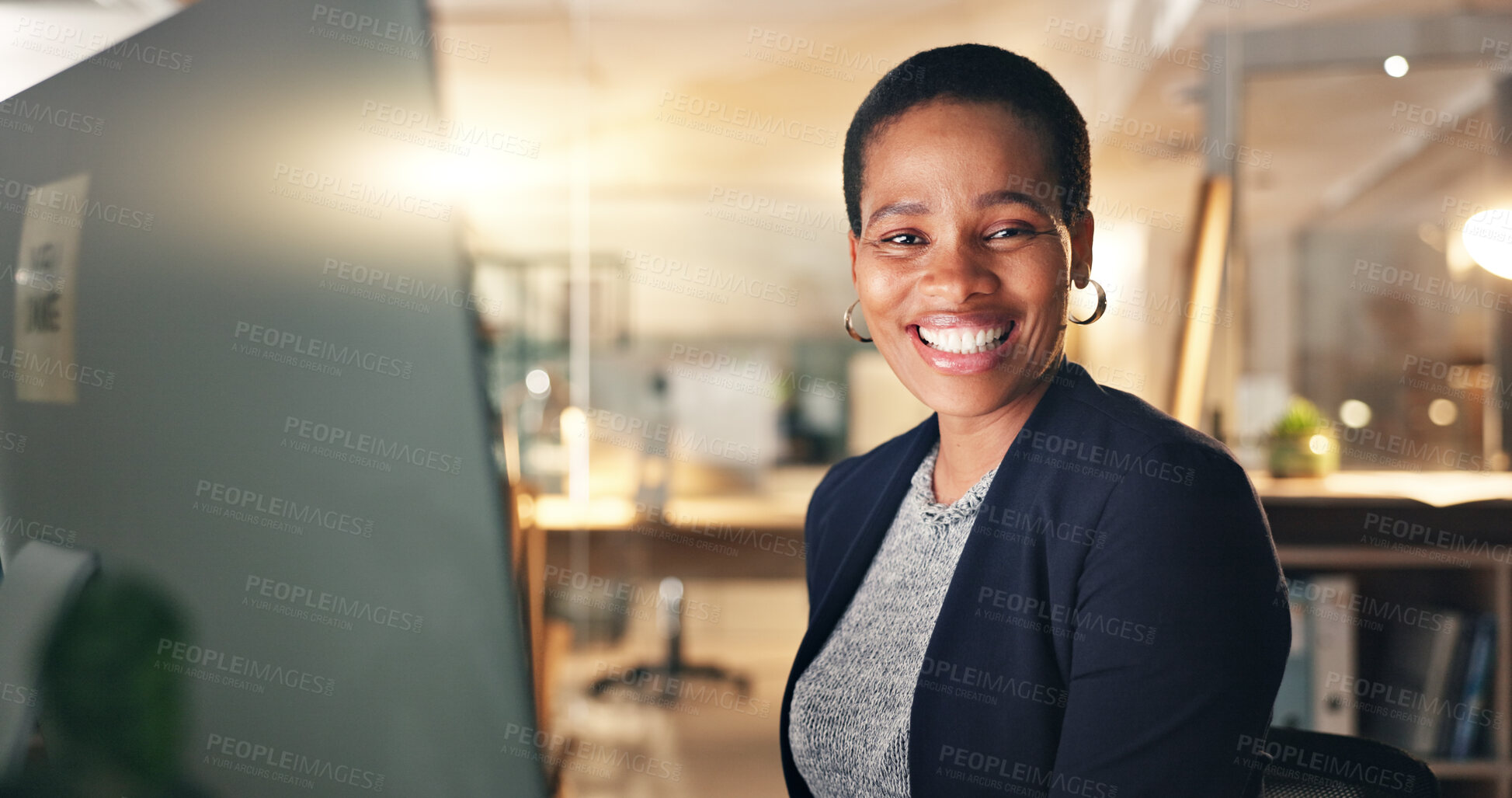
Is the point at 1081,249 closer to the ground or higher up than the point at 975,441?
higher up

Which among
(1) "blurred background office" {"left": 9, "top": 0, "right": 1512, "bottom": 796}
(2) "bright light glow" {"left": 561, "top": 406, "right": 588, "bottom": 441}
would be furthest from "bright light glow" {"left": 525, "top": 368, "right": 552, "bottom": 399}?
(2) "bright light glow" {"left": 561, "top": 406, "right": 588, "bottom": 441}

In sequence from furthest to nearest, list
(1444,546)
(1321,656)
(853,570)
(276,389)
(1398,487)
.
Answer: (1398,487) → (1321,656) → (1444,546) → (853,570) → (276,389)

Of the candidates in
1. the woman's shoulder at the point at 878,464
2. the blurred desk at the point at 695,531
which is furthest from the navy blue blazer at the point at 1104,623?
the blurred desk at the point at 695,531

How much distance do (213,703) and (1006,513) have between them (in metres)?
0.69

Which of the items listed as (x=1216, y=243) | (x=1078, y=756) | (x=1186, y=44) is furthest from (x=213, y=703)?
(x=1186, y=44)

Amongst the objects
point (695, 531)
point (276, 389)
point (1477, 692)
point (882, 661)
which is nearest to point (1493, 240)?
point (1477, 692)

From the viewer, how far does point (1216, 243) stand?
2783 mm

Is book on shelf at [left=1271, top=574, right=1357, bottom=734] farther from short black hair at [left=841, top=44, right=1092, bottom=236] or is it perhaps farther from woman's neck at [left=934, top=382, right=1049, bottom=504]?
short black hair at [left=841, top=44, right=1092, bottom=236]

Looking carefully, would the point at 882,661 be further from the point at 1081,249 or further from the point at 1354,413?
the point at 1354,413

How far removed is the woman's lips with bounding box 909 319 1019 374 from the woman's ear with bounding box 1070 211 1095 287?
103mm

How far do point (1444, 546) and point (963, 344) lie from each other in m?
2.10

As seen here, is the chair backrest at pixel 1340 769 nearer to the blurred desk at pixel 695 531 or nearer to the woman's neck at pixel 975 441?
the woman's neck at pixel 975 441

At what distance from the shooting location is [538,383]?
3.65 m

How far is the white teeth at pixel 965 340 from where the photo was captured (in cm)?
88
